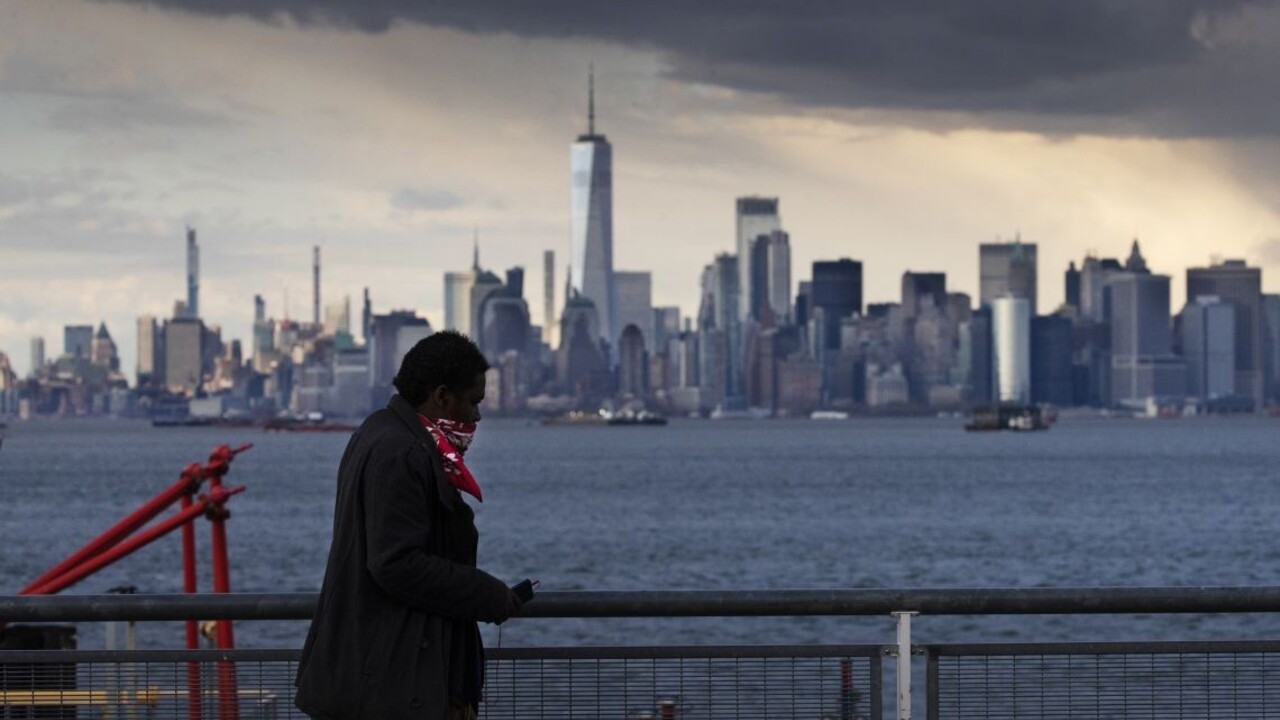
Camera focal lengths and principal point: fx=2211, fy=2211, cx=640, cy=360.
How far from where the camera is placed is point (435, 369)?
6562 millimetres

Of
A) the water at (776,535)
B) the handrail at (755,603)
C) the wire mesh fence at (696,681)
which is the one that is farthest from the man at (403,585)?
the water at (776,535)

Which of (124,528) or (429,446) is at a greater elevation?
(429,446)

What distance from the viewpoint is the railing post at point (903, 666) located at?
7.26 m

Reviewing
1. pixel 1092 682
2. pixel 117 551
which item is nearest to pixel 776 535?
pixel 117 551

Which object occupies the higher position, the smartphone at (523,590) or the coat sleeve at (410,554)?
the coat sleeve at (410,554)

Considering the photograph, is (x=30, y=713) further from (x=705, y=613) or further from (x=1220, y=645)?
(x=1220, y=645)

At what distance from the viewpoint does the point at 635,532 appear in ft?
266

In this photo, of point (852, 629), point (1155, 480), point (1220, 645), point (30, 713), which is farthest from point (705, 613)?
point (1155, 480)

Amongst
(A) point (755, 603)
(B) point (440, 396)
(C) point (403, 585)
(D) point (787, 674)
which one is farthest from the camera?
(D) point (787, 674)

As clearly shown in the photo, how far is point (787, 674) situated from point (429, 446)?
1816mm

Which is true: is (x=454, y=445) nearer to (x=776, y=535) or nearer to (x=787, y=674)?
(x=787, y=674)

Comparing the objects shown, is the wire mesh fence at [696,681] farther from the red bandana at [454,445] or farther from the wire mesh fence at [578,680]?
the red bandana at [454,445]

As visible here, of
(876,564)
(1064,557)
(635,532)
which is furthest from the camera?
(635,532)

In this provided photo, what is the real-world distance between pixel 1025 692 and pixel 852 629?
3777 centimetres
